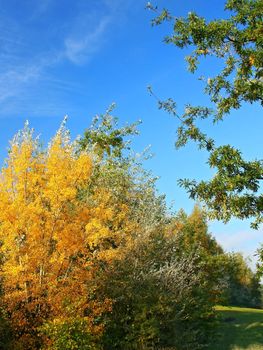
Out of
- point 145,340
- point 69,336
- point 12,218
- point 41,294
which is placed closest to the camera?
point 69,336

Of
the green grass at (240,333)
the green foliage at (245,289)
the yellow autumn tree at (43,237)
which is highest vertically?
the green foliage at (245,289)

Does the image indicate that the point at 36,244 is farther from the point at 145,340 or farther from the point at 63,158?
the point at 145,340

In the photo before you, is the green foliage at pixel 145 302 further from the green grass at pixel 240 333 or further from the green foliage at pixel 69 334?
the green grass at pixel 240 333

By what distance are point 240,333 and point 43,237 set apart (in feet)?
104

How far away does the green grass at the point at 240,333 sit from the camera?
3788 centimetres

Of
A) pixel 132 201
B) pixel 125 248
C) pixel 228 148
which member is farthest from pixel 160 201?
pixel 228 148

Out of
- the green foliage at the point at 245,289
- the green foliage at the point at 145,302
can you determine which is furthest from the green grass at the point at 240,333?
the green foliage at the point at 245,289

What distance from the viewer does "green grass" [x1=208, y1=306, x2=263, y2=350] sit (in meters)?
37.9

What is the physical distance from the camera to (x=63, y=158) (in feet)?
63.6

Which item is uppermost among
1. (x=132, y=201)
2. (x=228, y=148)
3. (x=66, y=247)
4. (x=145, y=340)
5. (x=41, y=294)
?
(x=132, y=201)

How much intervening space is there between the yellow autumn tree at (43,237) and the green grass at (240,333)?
19.2m

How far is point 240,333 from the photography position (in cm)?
4419

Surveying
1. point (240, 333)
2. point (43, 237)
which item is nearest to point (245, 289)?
point (240, 333)

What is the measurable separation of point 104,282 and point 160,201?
1059 cm
